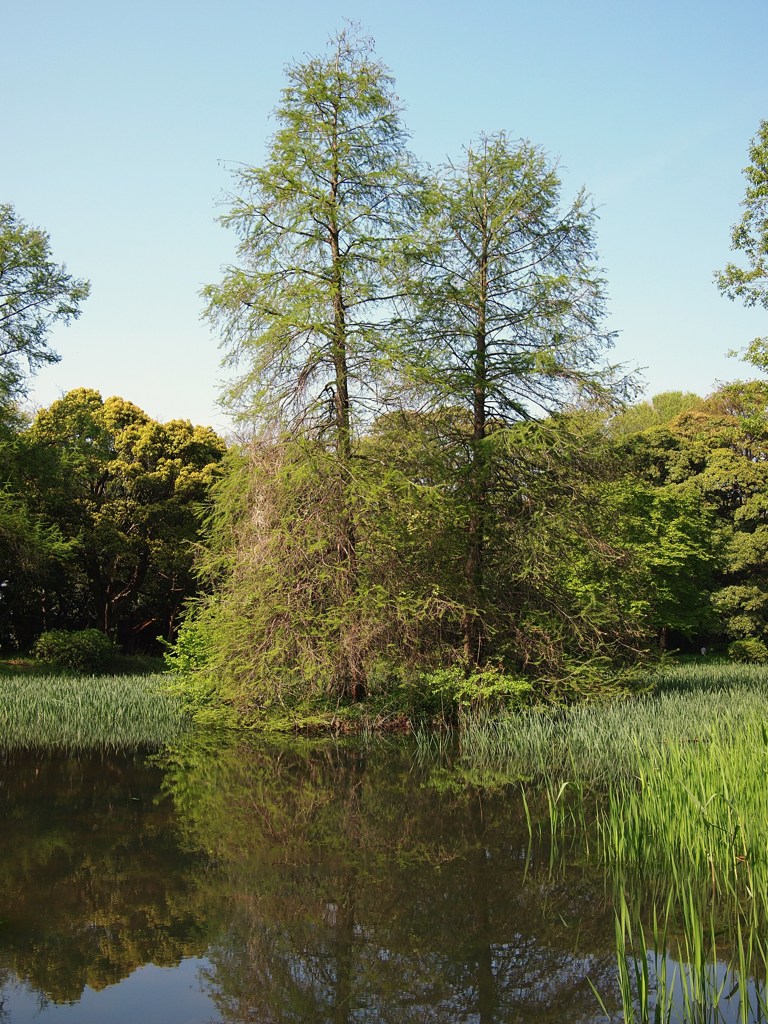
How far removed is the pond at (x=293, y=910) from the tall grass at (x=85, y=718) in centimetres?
316

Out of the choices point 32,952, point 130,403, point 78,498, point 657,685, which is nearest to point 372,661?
point 657,685

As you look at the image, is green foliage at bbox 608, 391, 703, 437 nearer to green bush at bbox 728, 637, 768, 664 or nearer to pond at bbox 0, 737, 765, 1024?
green bush at bbox 728, 637, 768, 664

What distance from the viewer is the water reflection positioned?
4.64 meters

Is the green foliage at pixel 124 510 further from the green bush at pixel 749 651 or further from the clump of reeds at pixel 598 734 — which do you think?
the green bush at pixel 749 651

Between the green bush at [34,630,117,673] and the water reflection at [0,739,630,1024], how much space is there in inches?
577

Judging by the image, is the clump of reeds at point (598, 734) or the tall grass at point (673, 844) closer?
the tall grass at point (673, 844)

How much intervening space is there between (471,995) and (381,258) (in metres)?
11.8

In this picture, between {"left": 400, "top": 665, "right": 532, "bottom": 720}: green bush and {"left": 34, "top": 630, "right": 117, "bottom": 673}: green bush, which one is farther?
{"left": 34, "top": 630, "right": 117, "bottom": 673}: green bush

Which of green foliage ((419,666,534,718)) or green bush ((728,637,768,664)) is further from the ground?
green foliage ((419,666,534,718))

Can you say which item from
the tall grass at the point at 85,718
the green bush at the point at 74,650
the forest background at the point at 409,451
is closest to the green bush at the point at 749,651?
the forest background at the point at 409,451

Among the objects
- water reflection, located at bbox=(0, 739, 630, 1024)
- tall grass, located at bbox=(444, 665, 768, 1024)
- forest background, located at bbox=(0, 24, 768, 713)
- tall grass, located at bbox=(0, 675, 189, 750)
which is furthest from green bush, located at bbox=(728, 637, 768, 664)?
water reflection, located at bbox=(0, 739, 630, 1024)

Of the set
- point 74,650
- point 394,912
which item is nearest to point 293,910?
point 394,912

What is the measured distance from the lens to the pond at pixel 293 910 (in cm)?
461

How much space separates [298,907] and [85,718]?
838cm
